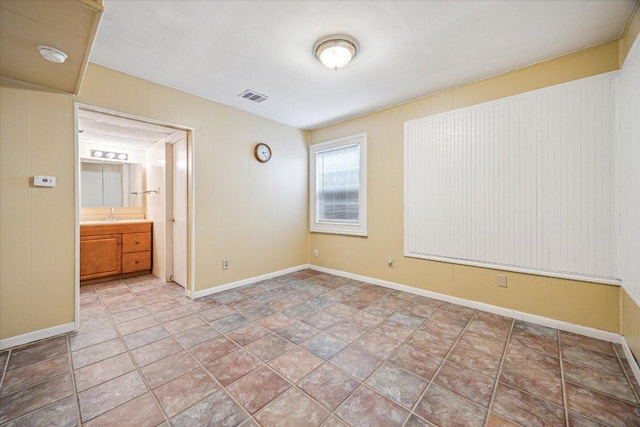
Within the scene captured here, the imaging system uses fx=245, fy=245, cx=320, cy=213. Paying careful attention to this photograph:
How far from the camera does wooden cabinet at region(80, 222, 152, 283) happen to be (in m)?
3.76

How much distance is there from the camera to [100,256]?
388 centimetres

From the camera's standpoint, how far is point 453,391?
161 centimetres

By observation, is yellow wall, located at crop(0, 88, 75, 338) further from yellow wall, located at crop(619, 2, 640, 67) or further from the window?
yellow wall, located at crop(619, 2, 640, 67)

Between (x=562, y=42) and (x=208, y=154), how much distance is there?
13.1ft

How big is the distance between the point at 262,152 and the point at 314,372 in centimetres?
322

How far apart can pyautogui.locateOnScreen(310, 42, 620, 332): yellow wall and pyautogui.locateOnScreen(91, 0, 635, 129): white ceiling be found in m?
0.17

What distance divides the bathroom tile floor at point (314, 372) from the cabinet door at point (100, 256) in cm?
116

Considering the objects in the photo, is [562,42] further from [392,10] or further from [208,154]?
[208,154]

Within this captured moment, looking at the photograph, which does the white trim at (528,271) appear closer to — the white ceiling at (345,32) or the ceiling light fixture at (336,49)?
the white ceiling at (345,32)

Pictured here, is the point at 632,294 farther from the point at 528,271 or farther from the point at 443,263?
the point at 443,263

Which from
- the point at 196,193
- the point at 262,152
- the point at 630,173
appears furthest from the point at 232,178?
the point at 630,173

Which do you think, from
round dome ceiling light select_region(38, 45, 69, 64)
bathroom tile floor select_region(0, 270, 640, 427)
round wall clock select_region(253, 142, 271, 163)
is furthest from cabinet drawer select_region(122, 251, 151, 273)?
round dome ceiling light select_region(38, 45, 69, 64)

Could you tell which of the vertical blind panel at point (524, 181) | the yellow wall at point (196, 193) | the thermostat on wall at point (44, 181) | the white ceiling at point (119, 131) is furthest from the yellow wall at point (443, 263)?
the thermostat on wall at point (44, 181)

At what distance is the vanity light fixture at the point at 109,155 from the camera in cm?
436
